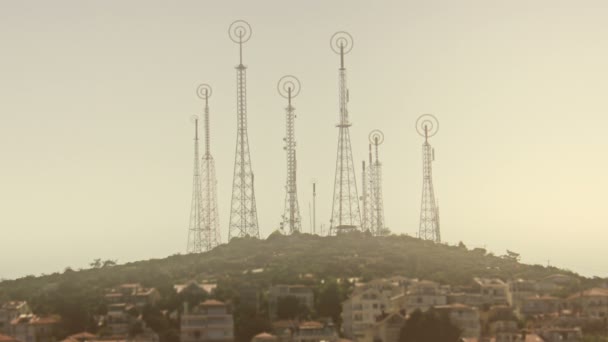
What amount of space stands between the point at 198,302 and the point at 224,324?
6.06 meters

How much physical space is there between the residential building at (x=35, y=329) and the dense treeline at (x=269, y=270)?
1.32 m

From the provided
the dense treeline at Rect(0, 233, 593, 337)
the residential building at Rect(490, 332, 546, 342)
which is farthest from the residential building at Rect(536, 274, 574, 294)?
the residential building at Rect(490, 332, 546, 342)

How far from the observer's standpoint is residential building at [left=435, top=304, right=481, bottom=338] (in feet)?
321

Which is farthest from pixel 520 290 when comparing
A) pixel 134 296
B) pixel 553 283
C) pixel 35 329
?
pixel 35 329

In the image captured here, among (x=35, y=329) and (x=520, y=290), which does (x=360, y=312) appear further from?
(x=35, y=329)

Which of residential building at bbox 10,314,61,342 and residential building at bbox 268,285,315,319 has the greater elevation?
residential building at bbox 268,285,315,319

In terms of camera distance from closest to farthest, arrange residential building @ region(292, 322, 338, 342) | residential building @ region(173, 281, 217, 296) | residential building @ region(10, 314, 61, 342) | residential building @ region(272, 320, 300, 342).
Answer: residential building @ region(292, 322, 338, 342) < residential building @ region(272, 320, 300, 342) < residential building @ region(10, 314, 61, 342) < residential building @ region(173, 281, 217, 296)

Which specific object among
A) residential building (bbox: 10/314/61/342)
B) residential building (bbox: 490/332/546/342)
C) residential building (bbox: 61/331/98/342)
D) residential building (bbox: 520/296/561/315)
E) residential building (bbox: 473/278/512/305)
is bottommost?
residential building (bbox: 490/332/546/342)

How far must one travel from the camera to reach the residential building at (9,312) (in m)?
106

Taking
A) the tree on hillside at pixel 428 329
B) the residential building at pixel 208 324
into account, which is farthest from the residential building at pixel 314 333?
the tree on hillside at pixel 428 329

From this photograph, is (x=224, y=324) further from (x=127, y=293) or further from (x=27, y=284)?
(x=27, y=284)

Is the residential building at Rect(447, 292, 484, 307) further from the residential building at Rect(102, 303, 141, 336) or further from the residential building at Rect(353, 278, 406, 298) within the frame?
the residential building at Rect(102, 303, 141, 336)

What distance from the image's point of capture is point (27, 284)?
417 ft

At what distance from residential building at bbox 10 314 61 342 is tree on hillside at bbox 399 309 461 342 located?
25.2m
